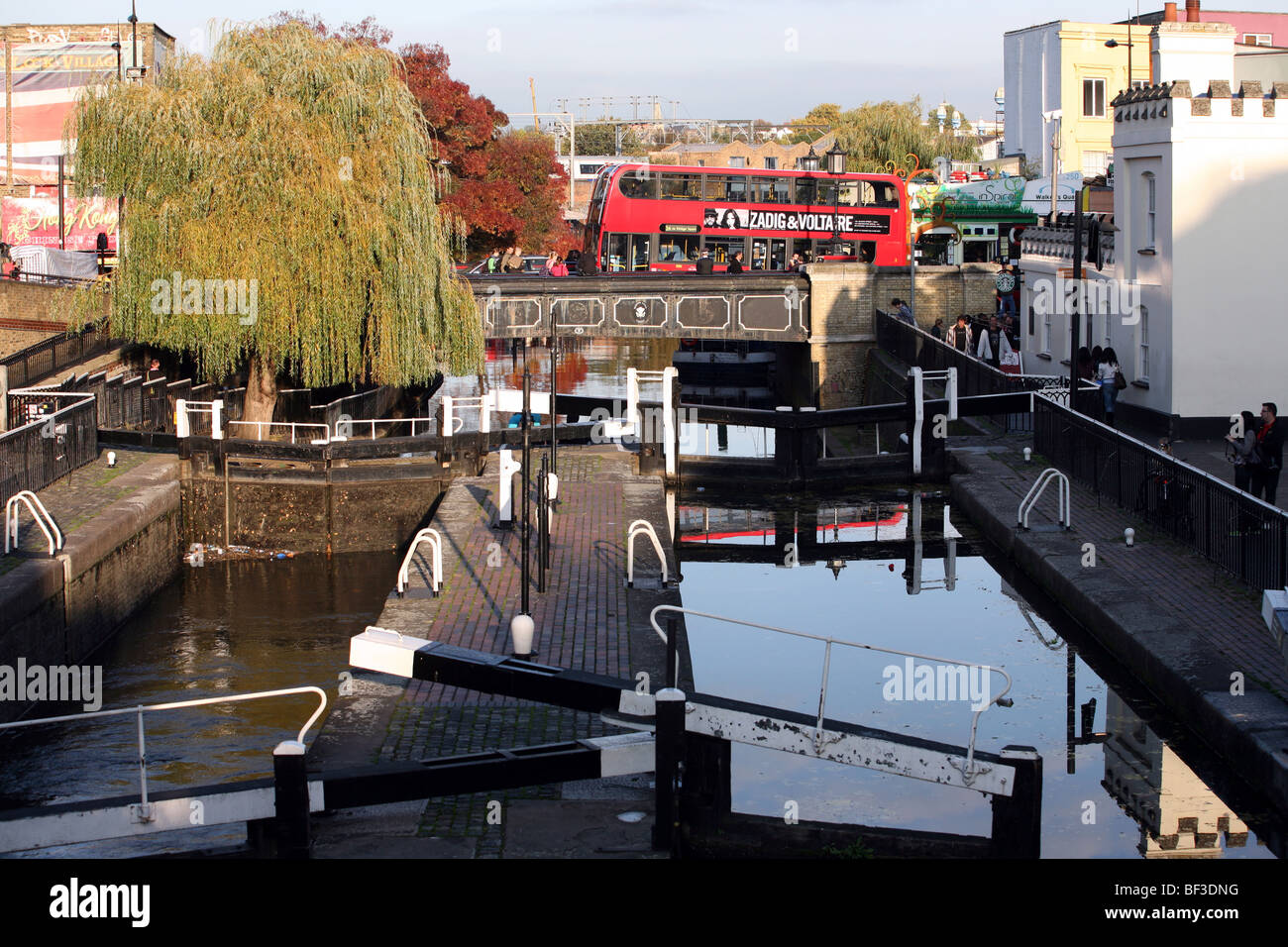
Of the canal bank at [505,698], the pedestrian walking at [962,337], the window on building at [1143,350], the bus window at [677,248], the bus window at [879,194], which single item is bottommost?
the canal bank at [505,698]

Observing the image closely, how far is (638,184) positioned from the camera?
4378cm

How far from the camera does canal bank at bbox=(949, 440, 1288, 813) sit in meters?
10.8

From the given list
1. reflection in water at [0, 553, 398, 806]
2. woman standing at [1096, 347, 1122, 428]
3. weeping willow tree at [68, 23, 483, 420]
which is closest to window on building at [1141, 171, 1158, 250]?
woman standing at [1096, 347, 1122, 428]

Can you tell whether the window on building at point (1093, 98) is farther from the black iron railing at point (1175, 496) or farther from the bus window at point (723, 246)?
the black iron railing at point (1175, 496)

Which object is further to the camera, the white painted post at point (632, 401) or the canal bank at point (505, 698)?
the white painted post at point (632, 401)

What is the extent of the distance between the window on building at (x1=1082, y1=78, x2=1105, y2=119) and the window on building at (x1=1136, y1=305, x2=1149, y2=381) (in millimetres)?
41433

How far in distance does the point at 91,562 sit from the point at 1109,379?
17.5 metres

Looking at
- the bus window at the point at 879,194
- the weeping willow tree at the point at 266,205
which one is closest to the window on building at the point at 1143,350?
the weeping willow tree at the point at 266,205

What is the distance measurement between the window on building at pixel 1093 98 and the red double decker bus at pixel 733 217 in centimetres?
2248

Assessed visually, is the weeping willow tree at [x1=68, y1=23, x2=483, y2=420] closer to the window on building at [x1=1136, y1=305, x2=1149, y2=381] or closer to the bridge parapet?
the bridge parapet

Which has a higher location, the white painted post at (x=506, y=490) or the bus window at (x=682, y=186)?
the bus window at (x=682, y=186)

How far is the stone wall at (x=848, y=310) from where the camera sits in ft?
134

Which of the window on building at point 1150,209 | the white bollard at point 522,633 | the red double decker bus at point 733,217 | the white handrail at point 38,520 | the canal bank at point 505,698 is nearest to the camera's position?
the canal bank at point 505,698

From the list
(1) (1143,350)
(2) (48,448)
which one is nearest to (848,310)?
(1) (1143,350)
